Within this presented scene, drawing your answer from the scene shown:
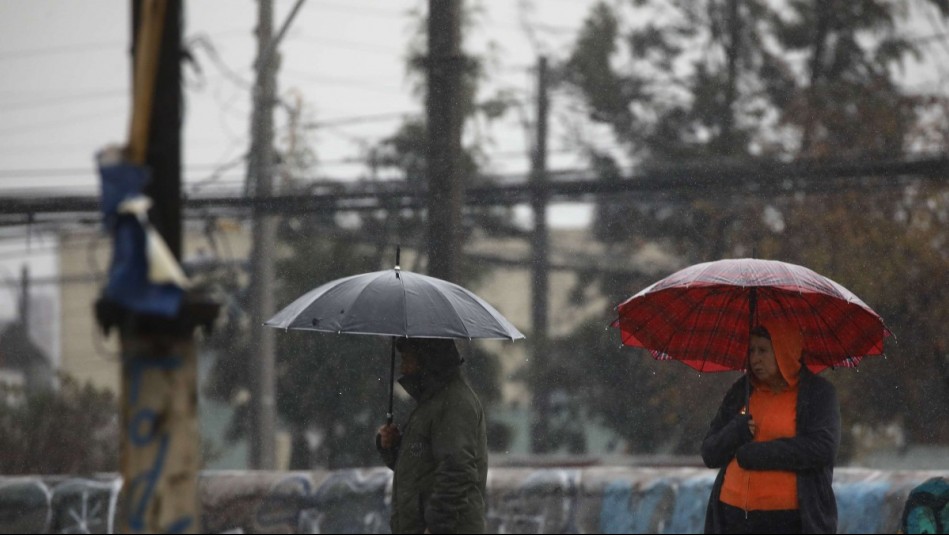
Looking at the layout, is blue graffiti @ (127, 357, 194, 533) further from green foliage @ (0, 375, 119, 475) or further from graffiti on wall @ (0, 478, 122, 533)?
green foliage @ (0, 375, 119, 475)

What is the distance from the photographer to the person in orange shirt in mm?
4664

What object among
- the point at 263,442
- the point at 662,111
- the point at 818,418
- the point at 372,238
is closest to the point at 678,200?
the point at 662,111

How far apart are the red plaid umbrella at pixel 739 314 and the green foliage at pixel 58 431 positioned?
1222cm

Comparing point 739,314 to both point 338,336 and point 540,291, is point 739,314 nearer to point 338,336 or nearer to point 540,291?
point 338,336

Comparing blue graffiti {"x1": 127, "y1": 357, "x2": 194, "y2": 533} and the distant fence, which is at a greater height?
blue graffiti {"x1": 127, "y1": 357, "x2": 194, "y2": 533}

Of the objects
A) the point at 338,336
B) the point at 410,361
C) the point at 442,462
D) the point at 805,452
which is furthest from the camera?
the point at 338,336

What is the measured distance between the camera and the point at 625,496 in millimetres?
9094

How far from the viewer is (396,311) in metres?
4.95

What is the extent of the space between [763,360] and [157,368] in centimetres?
269

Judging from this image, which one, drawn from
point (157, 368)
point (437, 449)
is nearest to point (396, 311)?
point (437, 449)

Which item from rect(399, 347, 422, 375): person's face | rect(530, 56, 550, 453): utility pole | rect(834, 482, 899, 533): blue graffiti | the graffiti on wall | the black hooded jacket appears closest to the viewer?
the black hooded jacket

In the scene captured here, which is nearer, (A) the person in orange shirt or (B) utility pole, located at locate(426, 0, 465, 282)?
(A) the person in orange shirt

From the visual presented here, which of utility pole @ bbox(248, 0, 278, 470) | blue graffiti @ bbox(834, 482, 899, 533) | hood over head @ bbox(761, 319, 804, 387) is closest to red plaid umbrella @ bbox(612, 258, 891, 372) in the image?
hood over head @ bbox(761, 319, 804, 387)

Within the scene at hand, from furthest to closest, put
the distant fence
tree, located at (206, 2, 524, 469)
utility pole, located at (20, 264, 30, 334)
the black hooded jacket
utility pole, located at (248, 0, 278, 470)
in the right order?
1. utility pole, located at (20, 264, 30, 334)
2. tree, located at (206, 2, 524, 469)
3. utility pole, located at (248, 0, 278, 470)
4. the distant fence
5. the black hooded jacket
